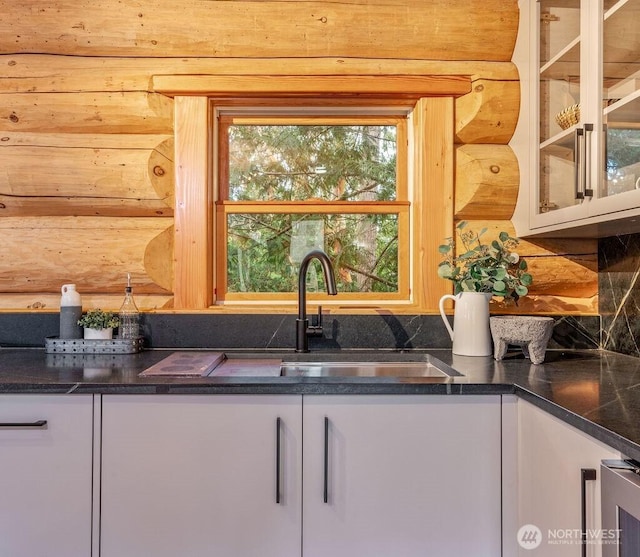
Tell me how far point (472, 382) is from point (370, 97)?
→ 123 centimetres

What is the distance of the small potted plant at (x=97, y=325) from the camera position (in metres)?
1.82

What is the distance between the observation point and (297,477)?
1.33 meters

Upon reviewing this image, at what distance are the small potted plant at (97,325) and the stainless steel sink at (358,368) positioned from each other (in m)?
0.67

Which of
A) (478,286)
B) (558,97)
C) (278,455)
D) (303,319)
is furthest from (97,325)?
(558,97)

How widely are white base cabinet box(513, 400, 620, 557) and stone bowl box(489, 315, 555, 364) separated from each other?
14.3 inches

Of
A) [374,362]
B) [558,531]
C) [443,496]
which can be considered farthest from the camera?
[374,362]

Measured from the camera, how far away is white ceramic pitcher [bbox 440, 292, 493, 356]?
176cm

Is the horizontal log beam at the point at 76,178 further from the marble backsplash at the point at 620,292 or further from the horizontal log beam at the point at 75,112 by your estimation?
the marble backsplash at the point at 620,292

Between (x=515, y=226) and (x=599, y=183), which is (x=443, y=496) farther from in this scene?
(x=515, y=226)

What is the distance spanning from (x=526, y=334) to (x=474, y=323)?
0.61ft

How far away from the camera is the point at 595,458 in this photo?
992mm

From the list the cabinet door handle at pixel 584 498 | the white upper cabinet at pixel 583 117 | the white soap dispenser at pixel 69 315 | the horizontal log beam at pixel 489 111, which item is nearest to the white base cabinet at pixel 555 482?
the cabinet door handle at pixel 584 498

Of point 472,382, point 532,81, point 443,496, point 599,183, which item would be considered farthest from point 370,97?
point 443,496

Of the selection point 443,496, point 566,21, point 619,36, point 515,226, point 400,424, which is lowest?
point 443,496
